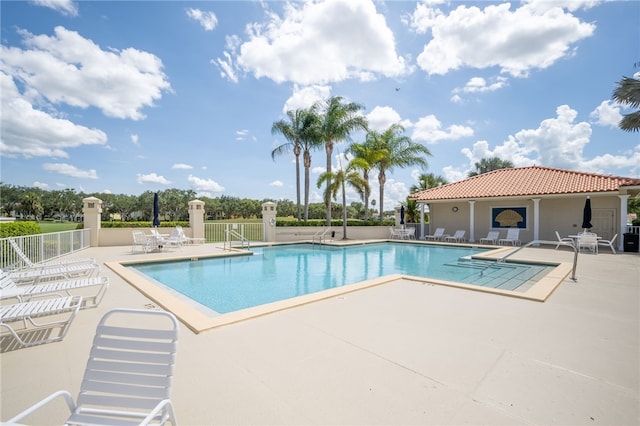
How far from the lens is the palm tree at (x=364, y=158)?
18969 millimetres

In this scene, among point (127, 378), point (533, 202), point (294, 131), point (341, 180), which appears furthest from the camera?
point (294, 131)

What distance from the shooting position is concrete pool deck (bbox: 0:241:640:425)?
2354 mm

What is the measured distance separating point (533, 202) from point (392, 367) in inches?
730

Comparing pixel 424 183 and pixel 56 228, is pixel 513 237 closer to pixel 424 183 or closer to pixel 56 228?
pixel 424 183

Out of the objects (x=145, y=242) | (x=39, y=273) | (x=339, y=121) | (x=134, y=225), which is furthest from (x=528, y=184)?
(x=134, y=225)

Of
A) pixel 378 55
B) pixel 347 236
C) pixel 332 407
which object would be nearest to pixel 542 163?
pixel 347 236

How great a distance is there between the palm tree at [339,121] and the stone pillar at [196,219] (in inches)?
395

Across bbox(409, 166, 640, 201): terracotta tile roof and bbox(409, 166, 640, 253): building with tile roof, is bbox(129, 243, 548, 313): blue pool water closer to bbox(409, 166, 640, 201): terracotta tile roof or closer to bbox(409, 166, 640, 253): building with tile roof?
bbox(409, 166, 640, 253): building with tile roof

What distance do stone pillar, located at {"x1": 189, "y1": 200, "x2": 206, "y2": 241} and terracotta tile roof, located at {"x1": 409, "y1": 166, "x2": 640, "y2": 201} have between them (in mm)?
14334

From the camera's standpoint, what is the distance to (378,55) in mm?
12359

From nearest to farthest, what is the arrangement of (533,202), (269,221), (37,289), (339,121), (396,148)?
(37,289)
(533,202)
(269,221)
(339,121)
(396,148)

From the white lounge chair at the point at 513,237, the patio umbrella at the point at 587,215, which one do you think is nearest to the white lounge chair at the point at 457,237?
the white lounge chair at the point at 513,237

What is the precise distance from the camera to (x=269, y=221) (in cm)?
1825

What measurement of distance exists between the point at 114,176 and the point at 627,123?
41.3 metres
